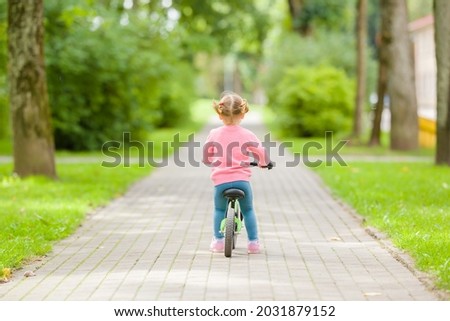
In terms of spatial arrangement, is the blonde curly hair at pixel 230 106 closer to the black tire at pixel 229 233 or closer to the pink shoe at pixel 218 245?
the black tire at pixel 229 233

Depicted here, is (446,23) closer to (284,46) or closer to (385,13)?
(385,13)

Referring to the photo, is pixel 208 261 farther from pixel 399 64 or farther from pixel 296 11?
pixel 296 11

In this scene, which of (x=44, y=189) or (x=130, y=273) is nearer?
(x=130, y=273)

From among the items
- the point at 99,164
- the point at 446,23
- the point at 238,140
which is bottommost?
→ the point at 99,164

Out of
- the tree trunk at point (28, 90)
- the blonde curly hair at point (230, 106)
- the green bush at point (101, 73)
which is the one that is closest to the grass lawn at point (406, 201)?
the blonde curly hair at point (230, 106)

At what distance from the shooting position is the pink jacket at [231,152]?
33.6 feet

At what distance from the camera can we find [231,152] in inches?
405

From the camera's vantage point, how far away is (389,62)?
27078mm

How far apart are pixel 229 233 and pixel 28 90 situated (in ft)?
28.5

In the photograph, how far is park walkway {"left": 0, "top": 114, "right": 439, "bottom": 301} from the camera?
8328 mm

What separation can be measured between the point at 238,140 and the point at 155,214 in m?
4.34

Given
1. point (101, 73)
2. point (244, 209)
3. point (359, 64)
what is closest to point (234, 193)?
point (244, 209)
